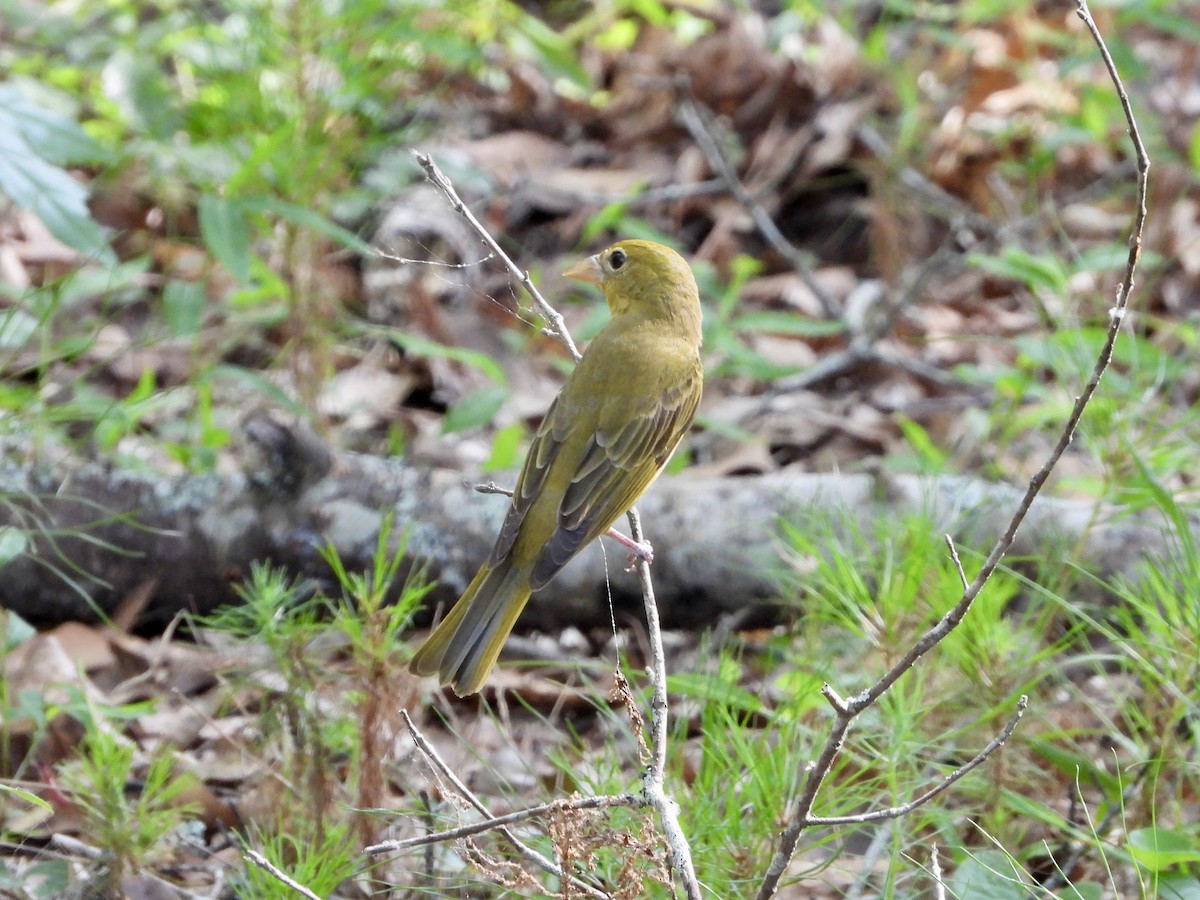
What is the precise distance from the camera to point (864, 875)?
2.79m

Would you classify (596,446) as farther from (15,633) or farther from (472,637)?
(15,633)

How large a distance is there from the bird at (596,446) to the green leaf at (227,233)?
1.04 meters

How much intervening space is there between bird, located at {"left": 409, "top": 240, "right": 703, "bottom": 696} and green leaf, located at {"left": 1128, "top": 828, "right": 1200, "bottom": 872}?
1.23 meters

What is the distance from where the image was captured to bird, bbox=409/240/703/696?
2758mm

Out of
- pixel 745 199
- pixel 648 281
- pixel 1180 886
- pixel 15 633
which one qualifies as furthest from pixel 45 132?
pixel 745 199

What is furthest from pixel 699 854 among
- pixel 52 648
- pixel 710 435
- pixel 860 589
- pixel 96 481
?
pixel 710 435

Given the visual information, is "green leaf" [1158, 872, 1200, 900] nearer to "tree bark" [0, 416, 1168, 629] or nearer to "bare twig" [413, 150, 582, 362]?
"tree bark" [0, 416, 1168, 629]

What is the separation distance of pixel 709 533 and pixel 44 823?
1962 millimetres

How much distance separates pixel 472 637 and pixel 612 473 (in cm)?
70

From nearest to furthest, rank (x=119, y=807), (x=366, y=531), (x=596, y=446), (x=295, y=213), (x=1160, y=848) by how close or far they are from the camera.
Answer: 1. (x=1160, y=848)
2. (x=119, y=807)
3. (x=596, y=446)
4. (x=366, y=531)
5. (x=295, y=213)

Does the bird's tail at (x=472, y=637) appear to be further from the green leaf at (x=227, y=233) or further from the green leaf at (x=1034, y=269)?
the green leaf at (x=1034, y=269)

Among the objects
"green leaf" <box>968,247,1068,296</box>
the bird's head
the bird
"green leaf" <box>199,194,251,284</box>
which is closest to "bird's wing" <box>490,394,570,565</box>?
the bird

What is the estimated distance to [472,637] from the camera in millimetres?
2715

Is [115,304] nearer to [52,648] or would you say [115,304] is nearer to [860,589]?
[52,648]
